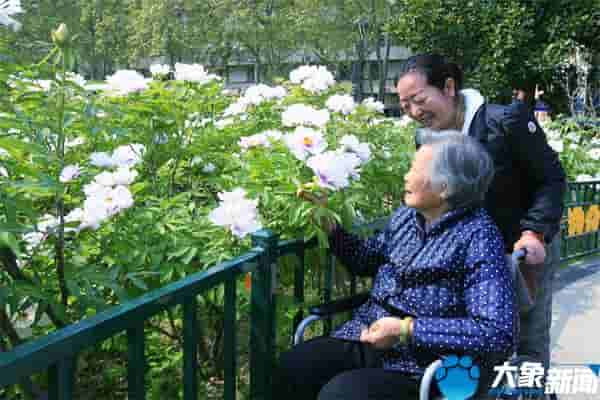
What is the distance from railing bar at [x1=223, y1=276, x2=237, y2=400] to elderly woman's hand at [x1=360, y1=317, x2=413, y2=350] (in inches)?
18.5

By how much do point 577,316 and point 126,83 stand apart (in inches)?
154

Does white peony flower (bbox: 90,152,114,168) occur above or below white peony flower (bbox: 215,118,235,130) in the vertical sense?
below

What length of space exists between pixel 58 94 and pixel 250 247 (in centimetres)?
87

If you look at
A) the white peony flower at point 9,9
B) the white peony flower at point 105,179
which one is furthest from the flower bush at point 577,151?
the white peony flower at point 9,9

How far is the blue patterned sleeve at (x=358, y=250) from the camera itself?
241 centimetres

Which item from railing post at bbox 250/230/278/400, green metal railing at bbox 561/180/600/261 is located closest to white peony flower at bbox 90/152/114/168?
railing post at bbox 250/230/278/400

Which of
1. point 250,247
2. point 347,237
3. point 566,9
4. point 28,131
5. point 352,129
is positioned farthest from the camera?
point 566,9

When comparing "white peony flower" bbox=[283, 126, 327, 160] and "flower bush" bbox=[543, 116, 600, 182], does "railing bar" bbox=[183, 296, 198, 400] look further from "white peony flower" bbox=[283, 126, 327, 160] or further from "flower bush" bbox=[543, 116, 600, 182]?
"flower bush" bbox=[543, 116, 600, 182]

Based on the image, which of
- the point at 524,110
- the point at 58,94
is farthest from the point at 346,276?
the point at 58,94

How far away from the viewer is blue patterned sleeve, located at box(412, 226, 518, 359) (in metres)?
1.83

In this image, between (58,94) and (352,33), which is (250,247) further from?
(352,33)

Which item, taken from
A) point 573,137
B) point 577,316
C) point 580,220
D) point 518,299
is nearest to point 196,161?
point 518,299

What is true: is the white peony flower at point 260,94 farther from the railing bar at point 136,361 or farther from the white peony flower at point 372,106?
the railing bar at point 136,361

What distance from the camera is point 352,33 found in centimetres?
3312
